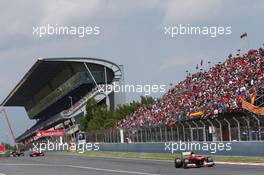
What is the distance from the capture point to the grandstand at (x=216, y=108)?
1077 inches

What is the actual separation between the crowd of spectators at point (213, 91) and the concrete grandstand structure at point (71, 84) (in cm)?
3091

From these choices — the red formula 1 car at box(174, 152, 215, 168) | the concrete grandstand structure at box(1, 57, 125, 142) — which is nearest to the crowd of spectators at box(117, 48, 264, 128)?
the red formula 1 car at box(174, 152, 215, 168)

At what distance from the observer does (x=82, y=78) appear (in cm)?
7919

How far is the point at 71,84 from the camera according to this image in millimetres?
83938

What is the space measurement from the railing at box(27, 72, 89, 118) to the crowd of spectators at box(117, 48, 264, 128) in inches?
1313

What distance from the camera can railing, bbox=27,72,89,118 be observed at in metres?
79.3

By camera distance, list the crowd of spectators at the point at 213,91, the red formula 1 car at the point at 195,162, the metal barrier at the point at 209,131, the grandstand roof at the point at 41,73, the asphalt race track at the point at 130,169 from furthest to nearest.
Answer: the grandstand roof at the point at 41,73, the crowd of spectators at the point at 213,91, the metal barrier at the point at 209,131, the red formula 1 car at the point at 195,162, the asphalt race track at the point at 130,169

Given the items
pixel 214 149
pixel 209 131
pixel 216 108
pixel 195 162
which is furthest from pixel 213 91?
pixel 195 162

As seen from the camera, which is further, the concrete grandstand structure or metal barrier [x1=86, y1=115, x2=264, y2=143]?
the concrete grandstand structure

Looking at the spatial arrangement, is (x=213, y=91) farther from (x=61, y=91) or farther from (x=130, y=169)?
(x=61, y=91)

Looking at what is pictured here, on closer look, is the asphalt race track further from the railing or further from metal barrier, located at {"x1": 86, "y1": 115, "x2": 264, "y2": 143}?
the railing

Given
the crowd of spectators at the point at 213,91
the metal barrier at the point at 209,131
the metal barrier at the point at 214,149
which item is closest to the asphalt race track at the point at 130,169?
the metal barrier at the point at 214,149

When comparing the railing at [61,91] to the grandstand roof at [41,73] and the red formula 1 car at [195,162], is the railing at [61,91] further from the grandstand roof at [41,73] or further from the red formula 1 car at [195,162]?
the red formula 1 car at [195,162]

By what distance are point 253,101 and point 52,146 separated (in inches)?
1743
